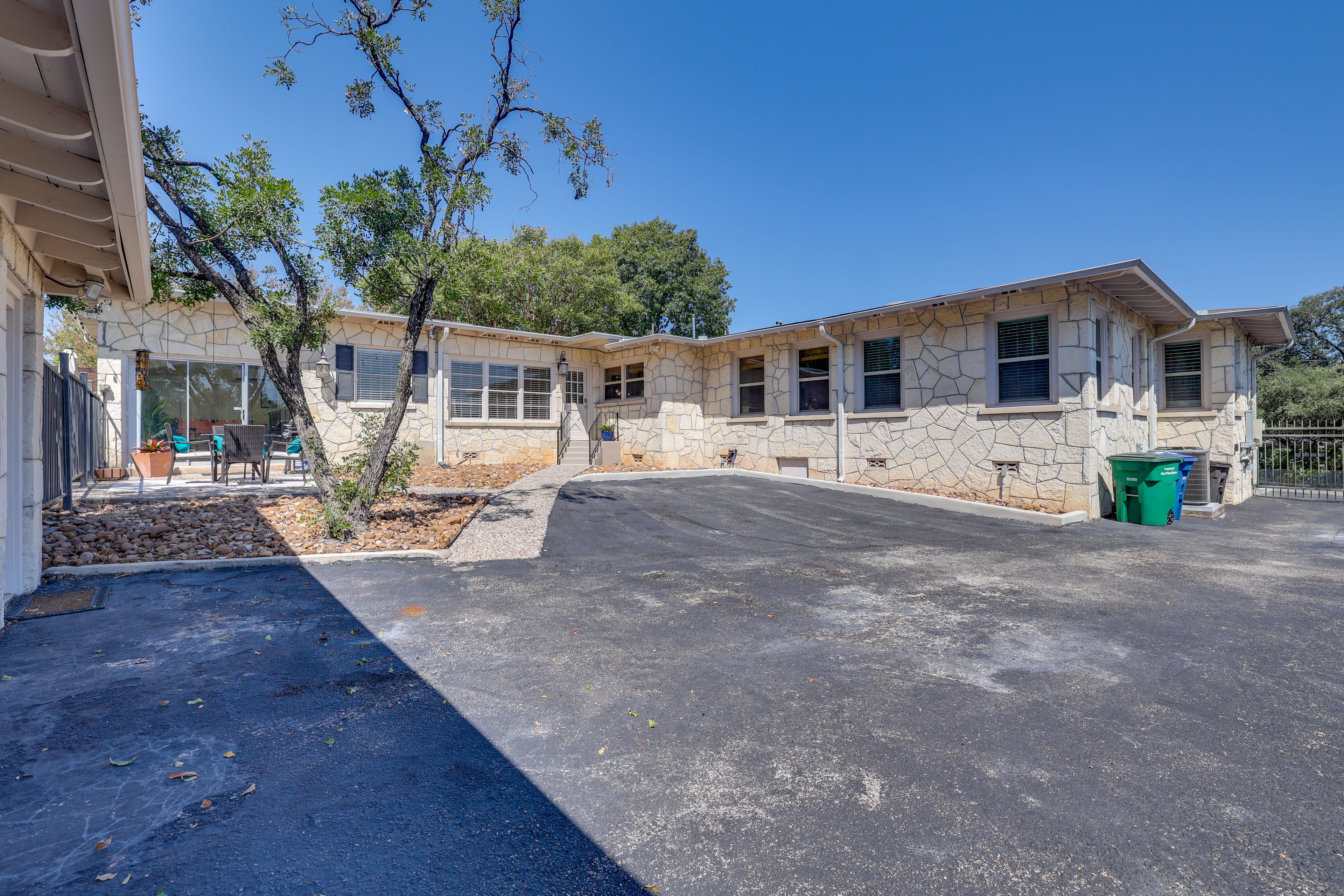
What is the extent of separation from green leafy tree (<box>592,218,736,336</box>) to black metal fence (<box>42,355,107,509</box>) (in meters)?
17.1

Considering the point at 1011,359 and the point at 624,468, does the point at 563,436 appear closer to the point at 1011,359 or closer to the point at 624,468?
the point at 624,468

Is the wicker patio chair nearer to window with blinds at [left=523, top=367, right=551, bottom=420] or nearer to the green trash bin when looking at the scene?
window with blinds at [left=523, top=367, right=551, bottom=420]

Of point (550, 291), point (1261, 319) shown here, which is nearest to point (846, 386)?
point (1261, 319)

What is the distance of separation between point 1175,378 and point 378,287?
1528 centimetres

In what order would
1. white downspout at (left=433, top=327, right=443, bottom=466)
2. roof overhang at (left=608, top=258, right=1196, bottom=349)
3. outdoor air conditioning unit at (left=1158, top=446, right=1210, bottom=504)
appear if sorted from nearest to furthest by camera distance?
roof overhang at (left=608, top=258, right=1196, bottom=349), outdoor air conditioning unit at (left=1158, top=446, right=1210, bottom=504), white downspout at (left=433, top=327, right=443, bottom=466)

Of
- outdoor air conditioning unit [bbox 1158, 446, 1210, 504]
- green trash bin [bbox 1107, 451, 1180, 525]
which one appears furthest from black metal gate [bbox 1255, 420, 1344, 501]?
green trash bin [bbox 1107, 451, 1180, 525]

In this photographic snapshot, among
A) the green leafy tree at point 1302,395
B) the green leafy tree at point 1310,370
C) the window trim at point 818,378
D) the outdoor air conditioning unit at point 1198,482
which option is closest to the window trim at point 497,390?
the window trim at point 818,378

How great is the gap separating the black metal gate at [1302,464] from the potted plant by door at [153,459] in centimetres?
2175

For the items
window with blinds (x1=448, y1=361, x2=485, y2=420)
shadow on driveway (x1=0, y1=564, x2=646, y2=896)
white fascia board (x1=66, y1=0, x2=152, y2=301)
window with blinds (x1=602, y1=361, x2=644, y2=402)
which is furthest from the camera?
window with blinds (x1=602, y1=361, x2=644, y2=402)

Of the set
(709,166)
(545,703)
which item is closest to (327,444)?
(545,703)

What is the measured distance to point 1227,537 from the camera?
24.7 ft

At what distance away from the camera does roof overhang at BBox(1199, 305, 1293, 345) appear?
33.4 feet

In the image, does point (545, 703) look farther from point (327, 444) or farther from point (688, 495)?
point (327, 444)

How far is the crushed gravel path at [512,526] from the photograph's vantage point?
619cm
